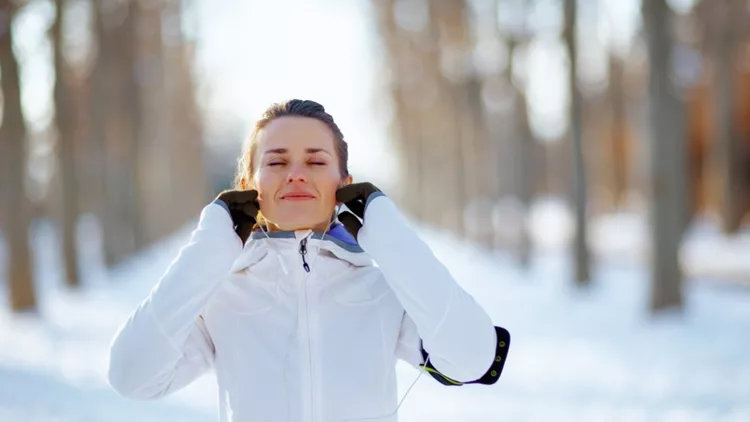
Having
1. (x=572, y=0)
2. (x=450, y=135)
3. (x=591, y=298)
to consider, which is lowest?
A: (x=591, y=298)

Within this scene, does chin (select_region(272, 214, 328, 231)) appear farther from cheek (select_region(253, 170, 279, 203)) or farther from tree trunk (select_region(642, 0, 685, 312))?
tree trunk (select_region(642, 0, 685, 312))

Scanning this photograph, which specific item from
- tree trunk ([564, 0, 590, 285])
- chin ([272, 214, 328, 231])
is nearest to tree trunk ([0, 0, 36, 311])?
tree trunk ([564, 0, 590, 285])

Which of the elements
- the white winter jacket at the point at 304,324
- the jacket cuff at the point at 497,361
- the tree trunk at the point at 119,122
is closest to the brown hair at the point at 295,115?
the white winter jacket at the point at 304,324

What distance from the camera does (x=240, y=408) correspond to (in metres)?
1.83

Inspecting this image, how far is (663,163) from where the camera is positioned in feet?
32.4

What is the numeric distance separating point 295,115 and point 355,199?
25cm

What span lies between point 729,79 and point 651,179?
13.4 m

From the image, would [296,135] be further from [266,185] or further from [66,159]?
[66,159]

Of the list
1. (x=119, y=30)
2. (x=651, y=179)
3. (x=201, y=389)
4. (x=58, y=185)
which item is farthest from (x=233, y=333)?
(x=119, y=30)

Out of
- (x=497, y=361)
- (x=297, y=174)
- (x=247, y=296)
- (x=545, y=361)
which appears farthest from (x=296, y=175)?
(x=545, y=361)

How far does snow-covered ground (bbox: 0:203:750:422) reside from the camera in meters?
6.09

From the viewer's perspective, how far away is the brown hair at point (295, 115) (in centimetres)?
199

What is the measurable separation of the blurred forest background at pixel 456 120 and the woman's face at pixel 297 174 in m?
8.67

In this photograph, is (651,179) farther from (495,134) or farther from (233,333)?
(495,134)
